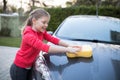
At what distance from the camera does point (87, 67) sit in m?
3.68

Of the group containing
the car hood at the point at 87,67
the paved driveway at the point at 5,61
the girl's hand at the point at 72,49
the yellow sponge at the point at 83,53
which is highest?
the girl's hand at the point at 72,49

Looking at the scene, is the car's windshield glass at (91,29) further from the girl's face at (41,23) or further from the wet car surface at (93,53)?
the girl's face at (41,23)

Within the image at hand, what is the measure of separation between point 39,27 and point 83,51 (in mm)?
601

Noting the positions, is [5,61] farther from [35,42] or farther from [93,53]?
[35,42]

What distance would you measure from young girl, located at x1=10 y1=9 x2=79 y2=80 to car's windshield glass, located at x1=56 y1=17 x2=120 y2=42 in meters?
1.45

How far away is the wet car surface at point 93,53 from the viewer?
141 inches

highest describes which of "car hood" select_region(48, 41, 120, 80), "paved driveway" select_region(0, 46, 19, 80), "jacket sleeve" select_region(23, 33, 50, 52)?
"jacket sleeve" select_region(23, 33, 50, 52)

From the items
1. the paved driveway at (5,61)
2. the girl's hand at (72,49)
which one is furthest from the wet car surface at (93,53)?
the paved driveway at (5,61)

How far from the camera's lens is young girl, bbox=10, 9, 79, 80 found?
144 inches

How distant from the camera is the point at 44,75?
141 inches

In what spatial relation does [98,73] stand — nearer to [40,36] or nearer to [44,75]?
[44,75]

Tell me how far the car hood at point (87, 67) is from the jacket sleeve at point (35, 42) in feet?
0.85

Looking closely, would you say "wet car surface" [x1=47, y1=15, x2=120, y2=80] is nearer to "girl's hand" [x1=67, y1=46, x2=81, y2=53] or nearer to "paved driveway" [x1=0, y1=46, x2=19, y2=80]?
"girl's hand" [x1=67, y1=46, x2=81, y2=53]

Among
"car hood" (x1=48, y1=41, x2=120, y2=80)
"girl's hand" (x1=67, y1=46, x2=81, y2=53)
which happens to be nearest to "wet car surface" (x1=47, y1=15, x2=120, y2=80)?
"car hood" (x1=48, y1=41, x2=120, y2=80)
